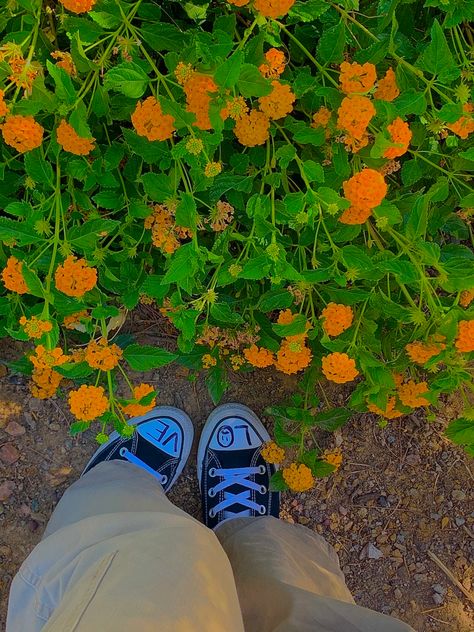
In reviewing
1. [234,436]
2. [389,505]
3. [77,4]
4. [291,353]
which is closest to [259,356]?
[291,353]

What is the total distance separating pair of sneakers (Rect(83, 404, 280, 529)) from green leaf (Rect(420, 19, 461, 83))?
1.42 meters

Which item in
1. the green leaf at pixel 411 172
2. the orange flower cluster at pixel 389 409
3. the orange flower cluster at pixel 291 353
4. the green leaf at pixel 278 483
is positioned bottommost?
the green leaf at pixel 278 483

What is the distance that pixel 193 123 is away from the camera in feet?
4.10

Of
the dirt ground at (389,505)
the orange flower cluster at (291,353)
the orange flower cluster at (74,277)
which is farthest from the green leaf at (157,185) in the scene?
the dirt ground at (389,505)

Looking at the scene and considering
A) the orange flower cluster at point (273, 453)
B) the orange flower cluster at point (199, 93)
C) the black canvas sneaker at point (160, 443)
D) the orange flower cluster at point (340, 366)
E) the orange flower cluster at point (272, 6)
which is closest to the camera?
the orange flower cluster at point (272, 6)

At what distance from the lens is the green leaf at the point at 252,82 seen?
45.9 inches

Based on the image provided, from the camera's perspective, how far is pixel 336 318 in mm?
1441

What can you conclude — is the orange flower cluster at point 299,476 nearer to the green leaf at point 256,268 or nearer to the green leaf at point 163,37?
the green leaf at point 256,268

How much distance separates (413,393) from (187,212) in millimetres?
834

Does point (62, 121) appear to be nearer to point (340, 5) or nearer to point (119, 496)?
point (340, 5)

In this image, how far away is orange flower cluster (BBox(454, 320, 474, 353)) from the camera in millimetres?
1325

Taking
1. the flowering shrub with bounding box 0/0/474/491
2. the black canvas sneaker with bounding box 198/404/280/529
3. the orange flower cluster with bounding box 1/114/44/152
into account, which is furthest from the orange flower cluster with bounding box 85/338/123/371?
the black canvas sneaker with bounding box 198/404/280/529

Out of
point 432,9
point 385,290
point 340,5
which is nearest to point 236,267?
point 385,290

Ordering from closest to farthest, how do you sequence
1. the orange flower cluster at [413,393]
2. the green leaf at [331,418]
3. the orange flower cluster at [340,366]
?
the orange flower cluster at [340,366], the orange flower cluster at [413,393], the green leaf at [331,418]
